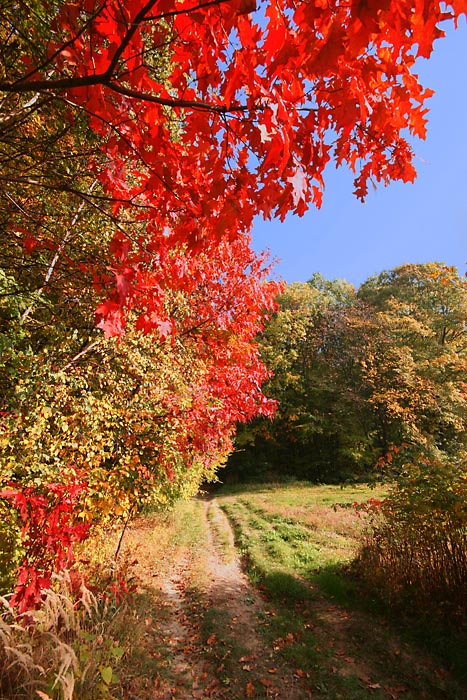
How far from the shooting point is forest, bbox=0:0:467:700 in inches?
77.8

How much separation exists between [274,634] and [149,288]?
5167 mm

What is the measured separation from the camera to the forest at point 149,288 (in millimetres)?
1977

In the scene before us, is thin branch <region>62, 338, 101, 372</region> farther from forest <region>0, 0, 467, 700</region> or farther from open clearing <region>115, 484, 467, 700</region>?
open clearing <region>115, 484, 467, 700</region>

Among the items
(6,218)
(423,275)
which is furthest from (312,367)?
(6,218)

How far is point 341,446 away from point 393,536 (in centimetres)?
2225

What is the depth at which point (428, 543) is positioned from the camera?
5.30m

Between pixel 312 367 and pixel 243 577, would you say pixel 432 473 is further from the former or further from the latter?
pixel 312 367

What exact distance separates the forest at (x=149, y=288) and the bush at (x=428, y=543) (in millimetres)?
29

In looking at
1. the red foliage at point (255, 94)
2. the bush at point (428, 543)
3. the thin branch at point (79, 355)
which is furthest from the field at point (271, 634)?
the red foliage at point (255, 94)

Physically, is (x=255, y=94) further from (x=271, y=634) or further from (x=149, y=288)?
(x=271, y=634)

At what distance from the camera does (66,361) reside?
5.05 m

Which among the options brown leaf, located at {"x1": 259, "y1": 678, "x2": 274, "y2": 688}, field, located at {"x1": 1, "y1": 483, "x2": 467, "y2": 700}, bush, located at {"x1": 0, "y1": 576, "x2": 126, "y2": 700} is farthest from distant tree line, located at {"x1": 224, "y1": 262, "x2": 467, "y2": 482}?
bush, located at {"x1": 0, "y1": 576, "x2": 126, "y2": 700}

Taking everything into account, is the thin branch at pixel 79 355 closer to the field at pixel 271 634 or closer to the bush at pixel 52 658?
the bush at pixel 52 658

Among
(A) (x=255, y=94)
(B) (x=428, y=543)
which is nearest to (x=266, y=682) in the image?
(B) (x=428, y=543)
